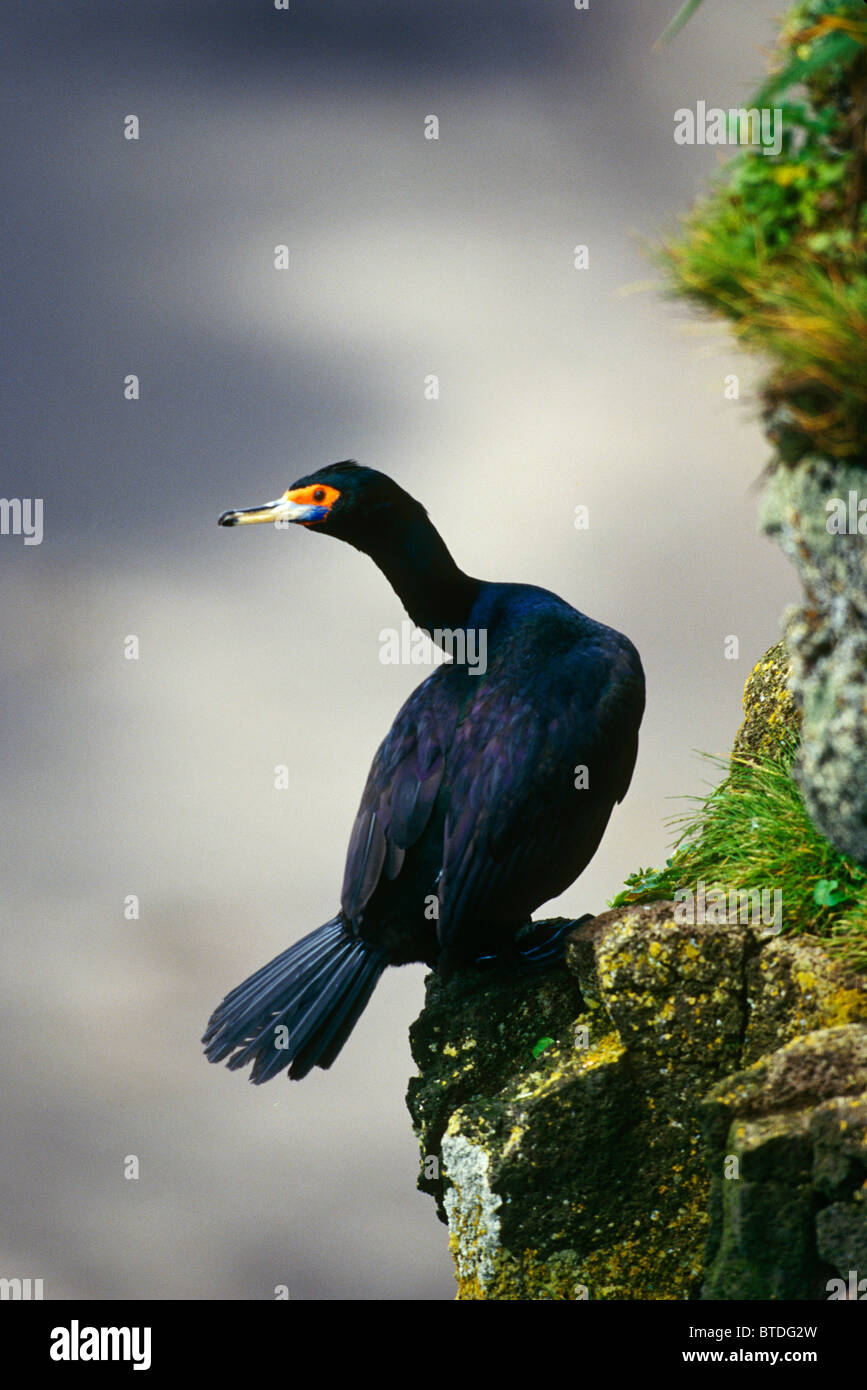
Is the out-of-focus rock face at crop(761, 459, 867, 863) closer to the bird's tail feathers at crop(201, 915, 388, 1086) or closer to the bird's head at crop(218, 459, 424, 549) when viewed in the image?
the bird's head at crop(218, 459, 424, 549)

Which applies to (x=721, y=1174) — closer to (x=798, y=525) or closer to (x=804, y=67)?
(x=798, y=525)

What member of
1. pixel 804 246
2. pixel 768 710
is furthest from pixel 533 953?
pixel 804 246

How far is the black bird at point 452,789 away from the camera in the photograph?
4.35m

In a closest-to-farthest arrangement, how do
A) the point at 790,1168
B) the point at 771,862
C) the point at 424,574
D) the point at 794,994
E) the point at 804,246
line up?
the point at 804,246 < the point at 790,1168 < the point at 794,994 < the point at 771,862 < the point at 424,574

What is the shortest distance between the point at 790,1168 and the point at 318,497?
8.24ft

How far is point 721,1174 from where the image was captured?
3.64 m

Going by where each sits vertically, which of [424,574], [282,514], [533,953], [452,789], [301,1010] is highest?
[282,514]

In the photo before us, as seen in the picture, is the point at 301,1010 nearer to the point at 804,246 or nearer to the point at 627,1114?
the point at 627,1114

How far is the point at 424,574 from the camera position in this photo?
468 cm

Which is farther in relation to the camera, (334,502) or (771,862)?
(334,502)

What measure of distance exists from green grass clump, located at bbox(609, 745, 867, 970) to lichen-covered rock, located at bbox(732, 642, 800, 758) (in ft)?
0.45

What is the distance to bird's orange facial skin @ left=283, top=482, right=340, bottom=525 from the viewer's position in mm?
4543

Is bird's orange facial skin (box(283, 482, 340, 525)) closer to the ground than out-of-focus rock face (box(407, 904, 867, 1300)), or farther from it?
farther from it

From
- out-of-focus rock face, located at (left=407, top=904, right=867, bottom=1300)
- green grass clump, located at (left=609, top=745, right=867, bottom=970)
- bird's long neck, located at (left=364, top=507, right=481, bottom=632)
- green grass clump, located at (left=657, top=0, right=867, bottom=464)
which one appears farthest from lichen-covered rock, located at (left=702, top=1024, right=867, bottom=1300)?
bird's long neck, located at (left=364, top=507, right=481, bottom=632)
